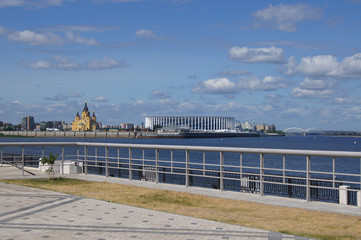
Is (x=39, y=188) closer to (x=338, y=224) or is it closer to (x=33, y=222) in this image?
(x=33, y=222)

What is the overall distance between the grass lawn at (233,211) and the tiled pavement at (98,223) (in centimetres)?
62

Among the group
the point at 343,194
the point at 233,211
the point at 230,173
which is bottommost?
the point at 230,173

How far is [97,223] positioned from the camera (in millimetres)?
10445

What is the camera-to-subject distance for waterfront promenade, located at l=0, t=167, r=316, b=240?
9.21 m

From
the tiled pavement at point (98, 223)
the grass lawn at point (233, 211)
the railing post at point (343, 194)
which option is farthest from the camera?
the railing post at point (343, 194)

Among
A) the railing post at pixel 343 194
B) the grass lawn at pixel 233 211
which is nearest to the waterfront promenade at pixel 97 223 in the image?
the grass lawn at pixel 233 211

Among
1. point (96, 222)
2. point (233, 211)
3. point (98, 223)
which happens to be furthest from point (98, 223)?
point (233, 211)

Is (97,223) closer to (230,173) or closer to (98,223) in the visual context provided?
(98,223)

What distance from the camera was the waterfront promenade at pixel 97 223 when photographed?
9.21 metres

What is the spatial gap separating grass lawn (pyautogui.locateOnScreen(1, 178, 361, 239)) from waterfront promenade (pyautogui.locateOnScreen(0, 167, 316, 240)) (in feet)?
2.05

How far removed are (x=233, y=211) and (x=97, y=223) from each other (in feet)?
12.2

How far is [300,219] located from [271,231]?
166 centimetres

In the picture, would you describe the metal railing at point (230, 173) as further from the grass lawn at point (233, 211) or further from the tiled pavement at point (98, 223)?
the tiled pavement at point (98, 223)

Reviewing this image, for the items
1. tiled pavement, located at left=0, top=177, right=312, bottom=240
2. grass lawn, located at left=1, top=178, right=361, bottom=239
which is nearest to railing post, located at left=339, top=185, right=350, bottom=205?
grass lawn, located at left=1, top=178, right=361, bottom=239
